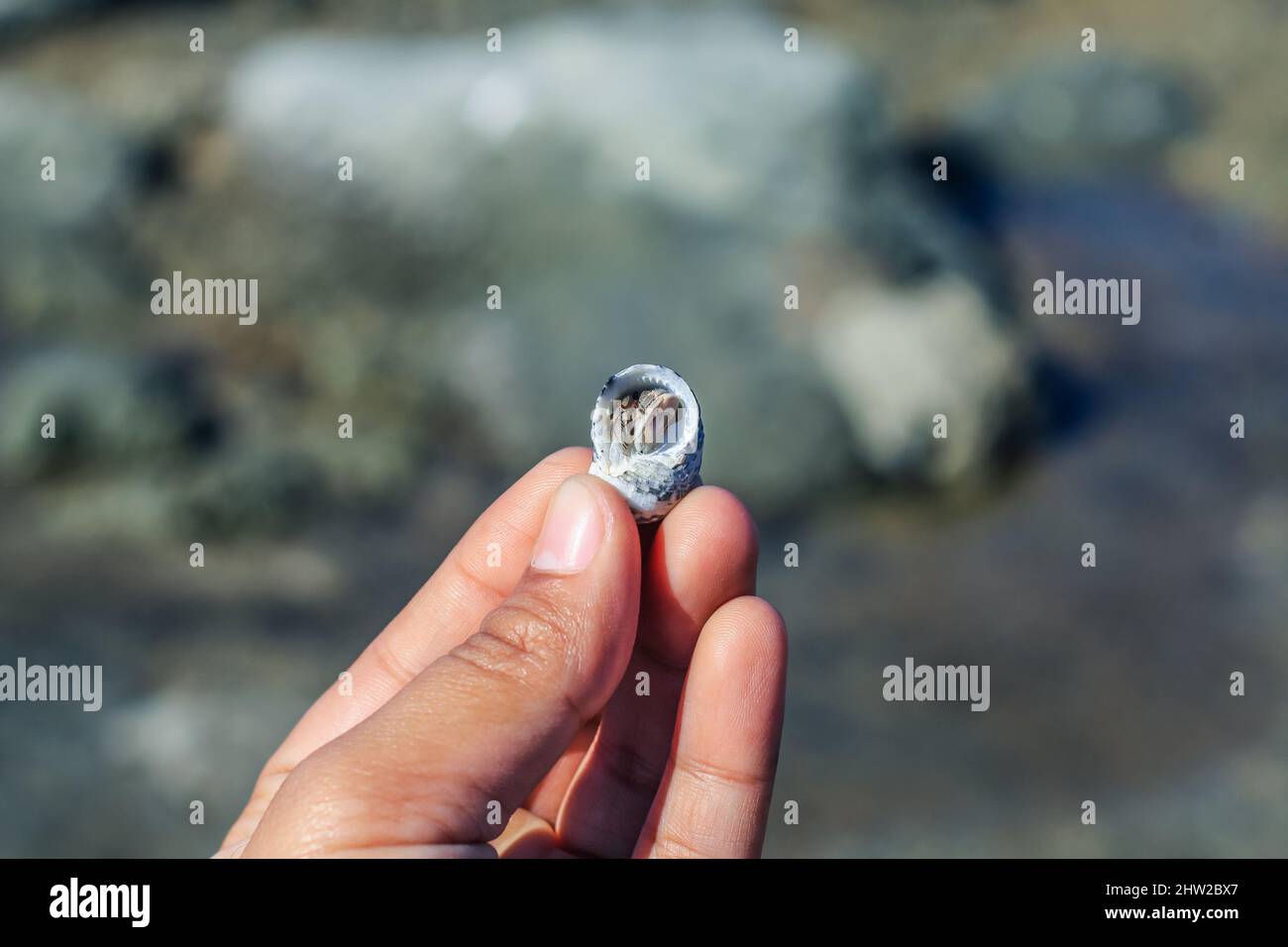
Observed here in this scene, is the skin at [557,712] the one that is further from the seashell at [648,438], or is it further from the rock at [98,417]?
the rock at [98,417]

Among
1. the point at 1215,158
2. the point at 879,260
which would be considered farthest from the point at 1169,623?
the point at 1215,158

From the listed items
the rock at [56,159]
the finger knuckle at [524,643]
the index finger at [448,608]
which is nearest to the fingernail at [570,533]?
the finger knuckle at [524,643]

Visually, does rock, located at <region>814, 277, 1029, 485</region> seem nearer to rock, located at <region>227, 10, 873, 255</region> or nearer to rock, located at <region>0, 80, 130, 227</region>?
rock, located at <region>227, 10, 873, 255</region>

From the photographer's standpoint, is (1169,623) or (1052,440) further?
(1052,440)

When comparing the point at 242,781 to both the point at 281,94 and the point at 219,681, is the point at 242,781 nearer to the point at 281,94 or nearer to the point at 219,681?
the point at 219,681

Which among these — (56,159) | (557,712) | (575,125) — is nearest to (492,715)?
(557,712)

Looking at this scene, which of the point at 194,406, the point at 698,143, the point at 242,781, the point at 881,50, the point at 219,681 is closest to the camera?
the point at 242,781

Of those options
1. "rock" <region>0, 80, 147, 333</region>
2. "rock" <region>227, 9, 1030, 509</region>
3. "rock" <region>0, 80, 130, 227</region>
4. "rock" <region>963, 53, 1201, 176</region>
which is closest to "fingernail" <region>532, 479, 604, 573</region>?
"rock" <region>227, 9, 1030, 509</region>

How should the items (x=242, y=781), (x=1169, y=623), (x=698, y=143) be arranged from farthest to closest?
1. (x=698, y=143)
2. (x=1169, y=623)
3. (x=242, y=781)
